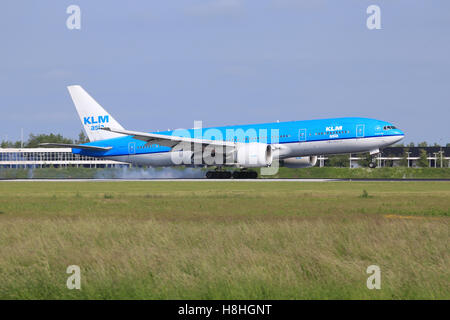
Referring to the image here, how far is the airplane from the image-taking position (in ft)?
168

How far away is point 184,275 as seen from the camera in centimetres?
1096

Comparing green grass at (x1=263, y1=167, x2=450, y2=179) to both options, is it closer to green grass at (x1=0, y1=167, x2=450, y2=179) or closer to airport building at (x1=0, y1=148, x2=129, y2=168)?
green grass at (x1=0, y1=167, x2=450, y2=179)

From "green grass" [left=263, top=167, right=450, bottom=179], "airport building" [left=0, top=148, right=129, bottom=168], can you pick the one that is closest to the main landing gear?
"green grass" [left=263, top=167, right=450, bottom=179]

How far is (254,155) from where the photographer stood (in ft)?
168

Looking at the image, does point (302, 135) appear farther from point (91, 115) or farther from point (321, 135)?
point (91, 115)

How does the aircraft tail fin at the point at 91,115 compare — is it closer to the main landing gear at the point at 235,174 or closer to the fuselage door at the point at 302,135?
the main landing gear at the point at 235,174

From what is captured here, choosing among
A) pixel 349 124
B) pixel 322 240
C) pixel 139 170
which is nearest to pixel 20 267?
pixel 322 240

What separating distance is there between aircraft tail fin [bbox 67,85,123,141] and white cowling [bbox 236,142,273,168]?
58.2 feet

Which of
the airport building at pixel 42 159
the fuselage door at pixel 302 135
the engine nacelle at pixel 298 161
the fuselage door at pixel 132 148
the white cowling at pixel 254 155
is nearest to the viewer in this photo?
the white cowling at pixel 254 155

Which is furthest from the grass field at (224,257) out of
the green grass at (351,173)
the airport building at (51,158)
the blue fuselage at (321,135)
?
the airport building at (51,158)

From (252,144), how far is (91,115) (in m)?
21.1

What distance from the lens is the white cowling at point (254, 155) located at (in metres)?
51.1

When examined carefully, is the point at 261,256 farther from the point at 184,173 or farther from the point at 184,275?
the point at 184,173

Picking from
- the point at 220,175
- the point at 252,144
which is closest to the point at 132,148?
the point at 220,175
